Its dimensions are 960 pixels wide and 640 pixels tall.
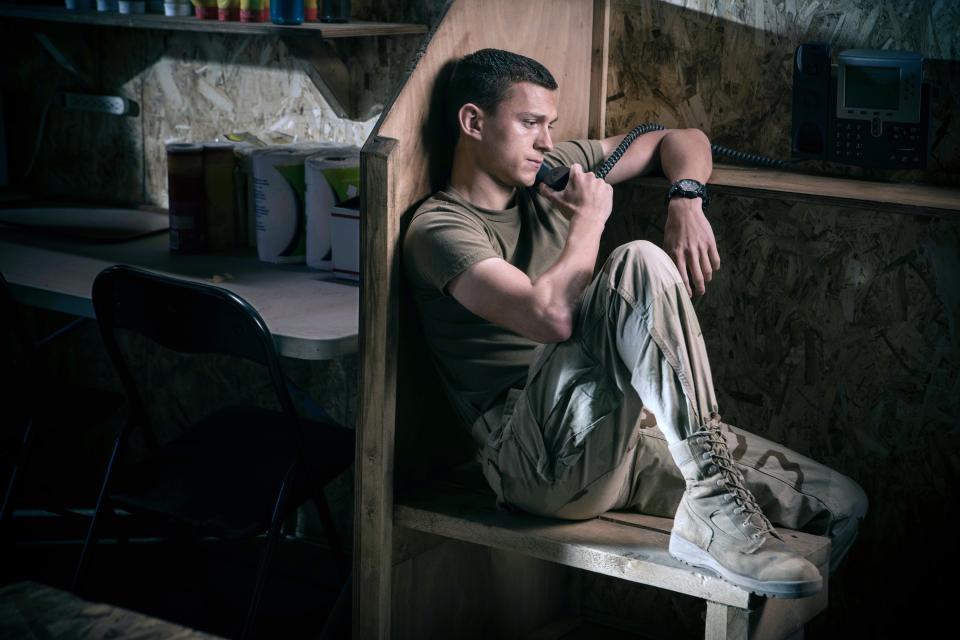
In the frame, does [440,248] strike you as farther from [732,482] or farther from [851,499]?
[851,499]

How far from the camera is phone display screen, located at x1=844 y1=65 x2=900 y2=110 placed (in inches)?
80.9

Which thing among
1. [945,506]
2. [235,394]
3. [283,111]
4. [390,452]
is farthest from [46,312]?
[945,506]

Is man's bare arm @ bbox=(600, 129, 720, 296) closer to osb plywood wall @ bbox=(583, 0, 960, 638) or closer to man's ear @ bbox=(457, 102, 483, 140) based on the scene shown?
osb plywood wall @ bbox=(583, 0, 960, 638)

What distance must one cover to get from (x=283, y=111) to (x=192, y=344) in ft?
2.98

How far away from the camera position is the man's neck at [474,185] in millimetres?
2014

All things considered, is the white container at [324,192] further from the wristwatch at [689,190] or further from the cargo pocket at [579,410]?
the cargo pocket at [579,410]

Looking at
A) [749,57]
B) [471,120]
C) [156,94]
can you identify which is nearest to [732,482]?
[471,120]

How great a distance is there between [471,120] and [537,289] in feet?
1.17

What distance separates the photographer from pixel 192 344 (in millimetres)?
2070

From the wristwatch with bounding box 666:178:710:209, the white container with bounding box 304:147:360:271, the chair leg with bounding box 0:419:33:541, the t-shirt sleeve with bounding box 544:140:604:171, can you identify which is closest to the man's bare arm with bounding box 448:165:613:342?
the wristwatch with bounding box 666:178:710:209

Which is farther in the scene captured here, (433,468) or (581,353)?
(433,468)

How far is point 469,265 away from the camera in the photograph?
1.82 meters

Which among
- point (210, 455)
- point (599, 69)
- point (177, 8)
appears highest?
point (177, 8)

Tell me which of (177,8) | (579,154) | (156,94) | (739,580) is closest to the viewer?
(739,580)
